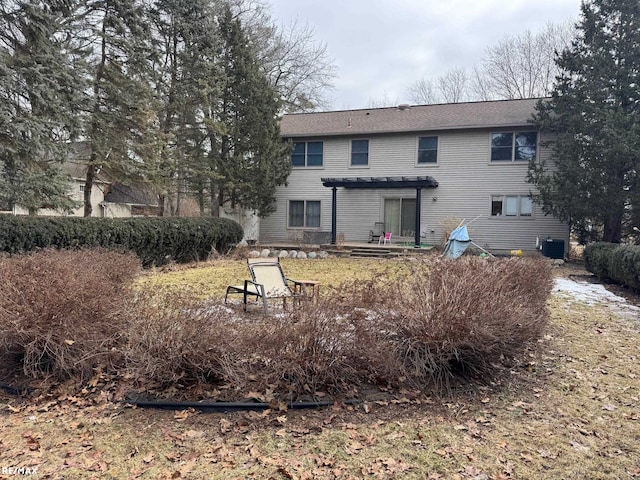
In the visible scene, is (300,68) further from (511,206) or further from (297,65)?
(511,206)

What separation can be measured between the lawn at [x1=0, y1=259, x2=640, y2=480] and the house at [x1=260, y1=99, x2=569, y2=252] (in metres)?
13.9

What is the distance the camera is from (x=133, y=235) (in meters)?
11.1

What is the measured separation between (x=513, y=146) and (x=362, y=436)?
54.8ft

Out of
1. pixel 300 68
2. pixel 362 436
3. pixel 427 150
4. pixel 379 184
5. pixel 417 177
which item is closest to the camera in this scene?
pixel 362 436

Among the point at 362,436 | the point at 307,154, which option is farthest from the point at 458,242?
the point at 362,436

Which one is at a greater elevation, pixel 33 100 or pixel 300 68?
pixel 300 68

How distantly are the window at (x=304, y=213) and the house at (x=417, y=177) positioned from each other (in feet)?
0.15

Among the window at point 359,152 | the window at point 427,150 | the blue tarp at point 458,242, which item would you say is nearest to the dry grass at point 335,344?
the blue tarp at point 458,242

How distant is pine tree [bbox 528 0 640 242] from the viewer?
13531 millimetres

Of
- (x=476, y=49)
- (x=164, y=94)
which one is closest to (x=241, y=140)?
(x=164, y=94)

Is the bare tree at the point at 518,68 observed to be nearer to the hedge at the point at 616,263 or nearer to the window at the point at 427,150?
the window at the point at 427,150

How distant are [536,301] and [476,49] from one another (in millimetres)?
28881

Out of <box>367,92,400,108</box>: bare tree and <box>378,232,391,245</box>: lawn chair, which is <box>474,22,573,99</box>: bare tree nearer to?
<box>367,92,400,108</box>: bare tree

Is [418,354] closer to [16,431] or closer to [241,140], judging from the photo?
[16,431]
